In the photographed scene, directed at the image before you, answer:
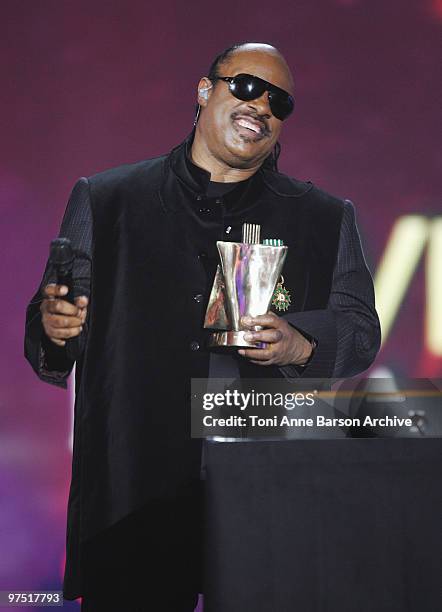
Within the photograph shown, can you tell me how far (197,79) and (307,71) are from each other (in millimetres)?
422

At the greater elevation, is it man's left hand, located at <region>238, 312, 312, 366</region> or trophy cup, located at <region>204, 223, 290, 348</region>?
trophy cup, located at <region>204, 223, 290, 348</region>

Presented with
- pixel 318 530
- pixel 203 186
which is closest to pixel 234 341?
pixel 318 530

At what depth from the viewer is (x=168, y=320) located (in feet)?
6.63

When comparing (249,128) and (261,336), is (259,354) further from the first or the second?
(249,128)

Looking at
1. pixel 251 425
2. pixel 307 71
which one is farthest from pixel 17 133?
pixel 251 425

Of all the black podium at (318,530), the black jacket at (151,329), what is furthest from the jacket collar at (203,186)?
the black podium at (318,530)

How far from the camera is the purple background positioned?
2.79 m

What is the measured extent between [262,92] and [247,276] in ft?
2.48

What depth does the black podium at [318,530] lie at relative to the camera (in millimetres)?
1243

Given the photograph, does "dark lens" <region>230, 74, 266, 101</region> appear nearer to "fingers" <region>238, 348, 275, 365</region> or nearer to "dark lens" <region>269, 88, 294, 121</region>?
"dark lens" <region>269, 88, 294, 121</region>

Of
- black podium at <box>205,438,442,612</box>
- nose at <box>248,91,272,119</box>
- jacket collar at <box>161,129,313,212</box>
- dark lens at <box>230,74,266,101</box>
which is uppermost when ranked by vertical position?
dark lens at <box>230,74,266,101</box>

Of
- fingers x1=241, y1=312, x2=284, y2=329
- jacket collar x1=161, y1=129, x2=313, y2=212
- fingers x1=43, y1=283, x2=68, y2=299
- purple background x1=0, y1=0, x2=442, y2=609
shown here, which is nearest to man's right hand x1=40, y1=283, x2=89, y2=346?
fingers x1=43, y1=283, x2=68, y2=299

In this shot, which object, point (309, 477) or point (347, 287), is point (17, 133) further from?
point (309, 477)

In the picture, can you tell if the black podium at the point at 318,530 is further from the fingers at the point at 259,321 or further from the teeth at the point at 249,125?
the teeth at the point at 249,125
